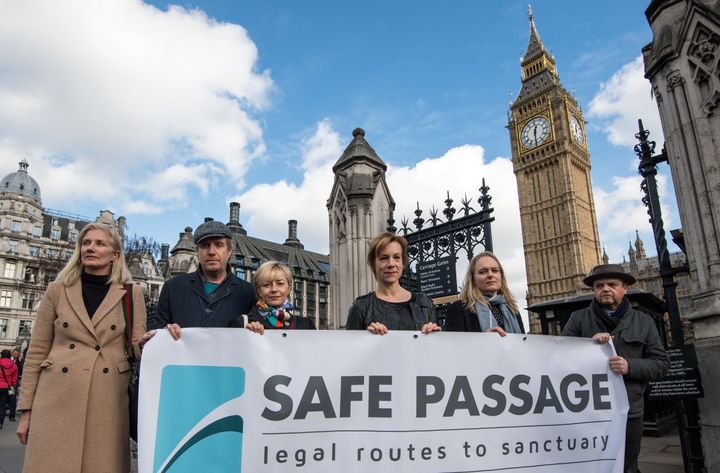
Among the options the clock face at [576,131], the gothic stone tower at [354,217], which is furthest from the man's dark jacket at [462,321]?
the clock face at [576,131]

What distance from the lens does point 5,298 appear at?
146 feet

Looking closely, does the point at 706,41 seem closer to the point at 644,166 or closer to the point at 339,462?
the point at 644,166

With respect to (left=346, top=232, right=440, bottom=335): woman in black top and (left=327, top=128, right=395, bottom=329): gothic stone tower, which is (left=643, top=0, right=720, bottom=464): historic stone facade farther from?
(left=327, top=128, right=395, bottom=329): gothic stone tower

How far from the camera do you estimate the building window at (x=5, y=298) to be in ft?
145

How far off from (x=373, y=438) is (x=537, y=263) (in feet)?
240

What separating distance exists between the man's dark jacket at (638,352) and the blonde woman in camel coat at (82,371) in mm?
3293

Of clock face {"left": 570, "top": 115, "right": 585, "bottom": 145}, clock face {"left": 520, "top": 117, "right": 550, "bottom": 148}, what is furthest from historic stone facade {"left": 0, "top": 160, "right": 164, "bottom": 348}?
clock face {"left": 570, "top": 115, "right": 585, "bottom": 145}

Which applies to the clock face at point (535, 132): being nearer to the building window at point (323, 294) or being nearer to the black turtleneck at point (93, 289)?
the building window at point (323, 294)

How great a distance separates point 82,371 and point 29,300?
54.4 meters

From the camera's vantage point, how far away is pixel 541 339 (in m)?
3.07

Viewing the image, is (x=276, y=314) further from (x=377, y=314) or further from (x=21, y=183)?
(x=21, y=183)

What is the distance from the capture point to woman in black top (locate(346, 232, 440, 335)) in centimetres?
308

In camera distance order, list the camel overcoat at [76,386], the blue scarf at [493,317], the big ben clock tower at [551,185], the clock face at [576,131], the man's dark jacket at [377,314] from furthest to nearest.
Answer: the clock face at [576,131] < the big ben clock tower at [551,185] < the blue scarf at [493,317] < the man's dark jacket at [377,314] < the camel overcoat at [76,386]

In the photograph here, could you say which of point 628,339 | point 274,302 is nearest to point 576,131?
point 628,339
